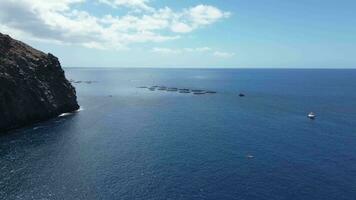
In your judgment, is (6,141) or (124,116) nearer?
(6,141)

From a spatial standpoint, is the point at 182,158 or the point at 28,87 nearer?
the point at 182,158

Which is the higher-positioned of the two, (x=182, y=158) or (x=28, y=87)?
(x=28, y=87)

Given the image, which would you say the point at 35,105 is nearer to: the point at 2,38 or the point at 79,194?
the point at 2,38

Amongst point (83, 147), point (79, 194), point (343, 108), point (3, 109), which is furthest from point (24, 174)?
point (343, 108)

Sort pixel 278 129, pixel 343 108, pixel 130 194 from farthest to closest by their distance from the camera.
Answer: pixel 343 108 < pixel 278 129 < pixel 130 194

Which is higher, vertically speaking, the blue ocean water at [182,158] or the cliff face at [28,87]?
the cliff face at [28,87]

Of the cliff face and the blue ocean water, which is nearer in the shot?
the blue ocean water

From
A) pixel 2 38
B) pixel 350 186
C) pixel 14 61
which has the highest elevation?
pixel 2 38

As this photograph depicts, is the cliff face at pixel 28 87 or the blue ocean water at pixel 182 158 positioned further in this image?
the cliff face at pixel 28 87
